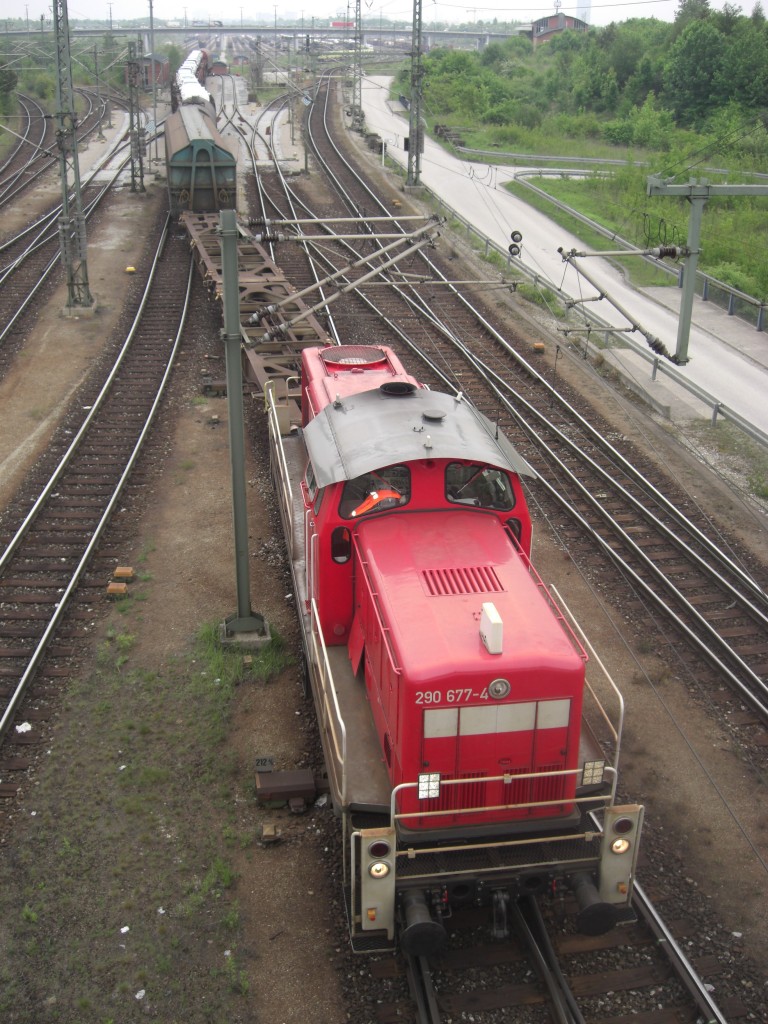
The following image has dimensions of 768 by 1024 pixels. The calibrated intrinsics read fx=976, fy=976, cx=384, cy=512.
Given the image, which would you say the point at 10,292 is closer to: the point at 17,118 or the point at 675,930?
the point at 675,930

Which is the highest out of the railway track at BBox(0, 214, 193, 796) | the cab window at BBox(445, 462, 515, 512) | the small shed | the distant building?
the distant building

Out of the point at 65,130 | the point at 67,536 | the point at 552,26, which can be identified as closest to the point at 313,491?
the point at 67,536

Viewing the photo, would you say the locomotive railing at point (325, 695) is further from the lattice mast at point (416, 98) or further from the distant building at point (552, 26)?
the distant building at point (552, 26)

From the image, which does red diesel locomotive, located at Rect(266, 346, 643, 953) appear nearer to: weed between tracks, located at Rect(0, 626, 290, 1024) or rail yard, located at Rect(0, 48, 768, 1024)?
rail yard, located at Rect(0, 48, 768, 1024)

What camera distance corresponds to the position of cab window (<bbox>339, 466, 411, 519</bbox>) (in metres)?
9.54

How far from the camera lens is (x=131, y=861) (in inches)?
367

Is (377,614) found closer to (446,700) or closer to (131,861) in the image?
(446,700)

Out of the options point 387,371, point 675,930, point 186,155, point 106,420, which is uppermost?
point 186,155

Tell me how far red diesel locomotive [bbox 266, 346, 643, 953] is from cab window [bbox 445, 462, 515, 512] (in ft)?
0.07

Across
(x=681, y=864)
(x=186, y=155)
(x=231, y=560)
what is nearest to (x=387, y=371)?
(x=231, y=560)

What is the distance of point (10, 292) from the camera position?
93.2ft

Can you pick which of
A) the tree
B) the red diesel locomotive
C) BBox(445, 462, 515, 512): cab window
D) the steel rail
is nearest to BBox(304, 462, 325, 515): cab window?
the red diesel locomotive

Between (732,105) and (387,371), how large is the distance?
57.1 m

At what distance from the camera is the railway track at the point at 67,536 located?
1191cm
